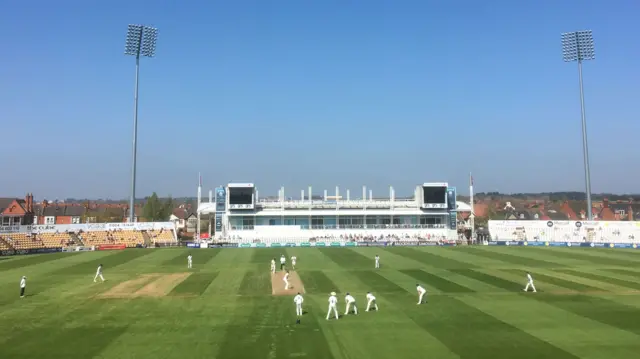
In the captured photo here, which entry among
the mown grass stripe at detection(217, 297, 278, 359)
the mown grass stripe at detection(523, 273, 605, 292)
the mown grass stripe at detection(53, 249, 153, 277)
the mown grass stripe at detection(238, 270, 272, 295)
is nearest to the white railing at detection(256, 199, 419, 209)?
the mown grass stripe at detection(53, 249, 153, 277)

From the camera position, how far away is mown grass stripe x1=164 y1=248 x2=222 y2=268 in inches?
1909

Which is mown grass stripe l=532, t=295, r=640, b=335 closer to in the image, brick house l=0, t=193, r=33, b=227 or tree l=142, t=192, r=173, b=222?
tree l=142, t=192, r=173, b=222

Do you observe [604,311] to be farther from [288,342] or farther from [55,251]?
[55,251]

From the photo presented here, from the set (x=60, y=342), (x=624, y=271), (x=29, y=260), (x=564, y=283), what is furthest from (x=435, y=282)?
(x=29, y=260)

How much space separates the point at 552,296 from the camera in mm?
29156

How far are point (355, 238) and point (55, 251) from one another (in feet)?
147

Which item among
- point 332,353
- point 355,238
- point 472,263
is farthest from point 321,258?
point 332,353

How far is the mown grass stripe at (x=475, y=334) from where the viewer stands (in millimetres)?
17859

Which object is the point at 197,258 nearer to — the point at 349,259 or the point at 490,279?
the point at 349,259

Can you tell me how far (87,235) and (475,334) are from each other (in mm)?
64889

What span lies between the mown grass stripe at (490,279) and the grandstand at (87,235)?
47746mm

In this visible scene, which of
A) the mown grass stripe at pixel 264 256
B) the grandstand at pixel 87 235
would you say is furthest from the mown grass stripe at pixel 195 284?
the grandstand at pixel 87 235

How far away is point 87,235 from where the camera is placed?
229ft

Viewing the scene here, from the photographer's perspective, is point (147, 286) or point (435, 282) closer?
point (147, 286)
